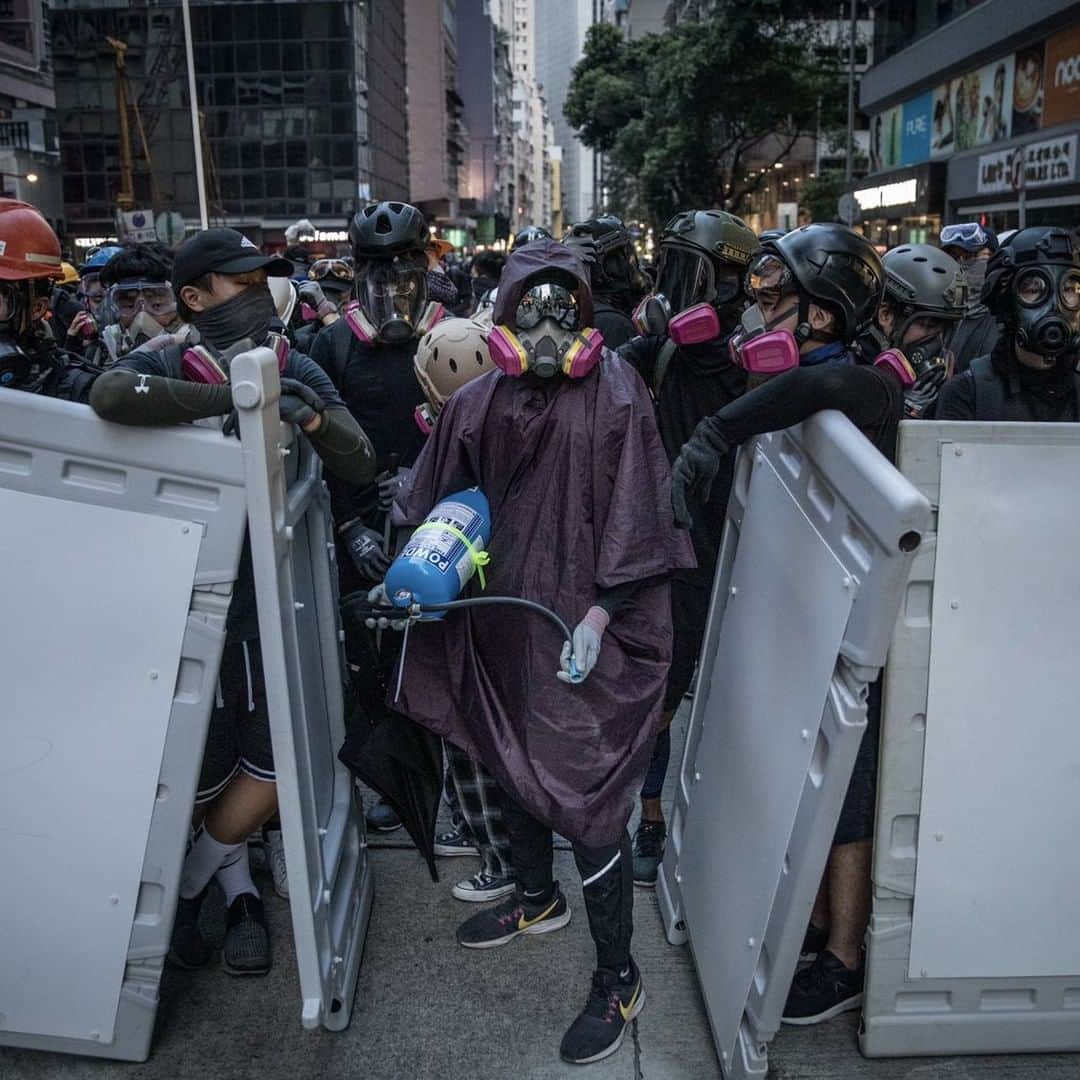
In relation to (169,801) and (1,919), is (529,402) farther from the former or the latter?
(1,919)

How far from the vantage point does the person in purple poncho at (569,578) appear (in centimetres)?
296

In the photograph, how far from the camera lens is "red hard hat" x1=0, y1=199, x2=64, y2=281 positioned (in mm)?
3156

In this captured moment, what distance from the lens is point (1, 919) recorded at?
2.79 meters

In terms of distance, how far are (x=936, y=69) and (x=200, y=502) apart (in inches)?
1057

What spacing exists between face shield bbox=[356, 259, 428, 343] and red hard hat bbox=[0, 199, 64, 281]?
117 cm

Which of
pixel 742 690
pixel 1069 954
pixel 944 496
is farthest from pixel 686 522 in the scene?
pixel 1069 954

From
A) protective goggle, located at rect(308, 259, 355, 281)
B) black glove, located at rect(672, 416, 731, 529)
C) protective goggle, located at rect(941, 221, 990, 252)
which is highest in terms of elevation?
protective goggle, located at rect(941, 221, 990, 252)

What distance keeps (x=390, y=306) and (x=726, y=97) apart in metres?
31.5

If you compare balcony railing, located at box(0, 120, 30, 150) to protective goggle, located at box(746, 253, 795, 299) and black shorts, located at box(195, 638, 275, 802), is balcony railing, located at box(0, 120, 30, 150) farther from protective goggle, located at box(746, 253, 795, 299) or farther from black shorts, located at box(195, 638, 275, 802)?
protective goggle, located at box(746, 253, 795, 299)

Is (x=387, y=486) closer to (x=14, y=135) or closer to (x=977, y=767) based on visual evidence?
(x=977, y=767)

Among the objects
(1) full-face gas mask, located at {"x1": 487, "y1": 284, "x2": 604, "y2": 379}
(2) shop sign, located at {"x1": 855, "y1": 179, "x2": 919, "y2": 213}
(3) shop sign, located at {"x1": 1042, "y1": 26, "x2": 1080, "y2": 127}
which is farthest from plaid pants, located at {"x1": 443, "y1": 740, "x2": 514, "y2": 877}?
(2) shop sign, located at {"x1": 855, "y1": 179, "x2": 919, "y2": 213}

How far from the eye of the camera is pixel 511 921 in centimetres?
351

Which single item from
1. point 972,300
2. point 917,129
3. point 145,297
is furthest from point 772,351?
point 917,129

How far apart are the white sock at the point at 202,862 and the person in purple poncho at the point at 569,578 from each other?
841 millimetres
